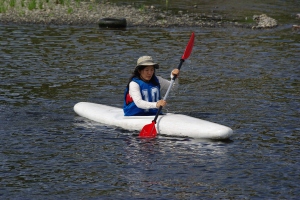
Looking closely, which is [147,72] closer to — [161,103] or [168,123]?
[161,103]

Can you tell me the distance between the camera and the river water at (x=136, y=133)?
27.4 feet

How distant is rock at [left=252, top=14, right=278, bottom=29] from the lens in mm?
23297

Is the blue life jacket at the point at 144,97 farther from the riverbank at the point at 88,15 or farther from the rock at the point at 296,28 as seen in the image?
the rock at the point at 296,28

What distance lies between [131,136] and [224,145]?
1.51m

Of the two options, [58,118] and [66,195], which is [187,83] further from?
[66,195]

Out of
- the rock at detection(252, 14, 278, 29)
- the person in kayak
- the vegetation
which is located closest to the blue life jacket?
the person in kayak

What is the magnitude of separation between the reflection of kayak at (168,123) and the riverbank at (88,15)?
12.0m

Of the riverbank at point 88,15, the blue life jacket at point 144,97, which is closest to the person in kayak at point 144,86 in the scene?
the blue life jacket at point 144,97

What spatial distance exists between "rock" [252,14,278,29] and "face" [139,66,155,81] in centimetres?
1304

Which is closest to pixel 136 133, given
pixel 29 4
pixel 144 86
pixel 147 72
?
pixel 144 86

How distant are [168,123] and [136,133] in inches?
22.2

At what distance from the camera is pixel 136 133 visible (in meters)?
10.8

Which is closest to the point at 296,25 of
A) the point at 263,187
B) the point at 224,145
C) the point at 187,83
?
the point at 187,83

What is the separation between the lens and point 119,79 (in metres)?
15.5
